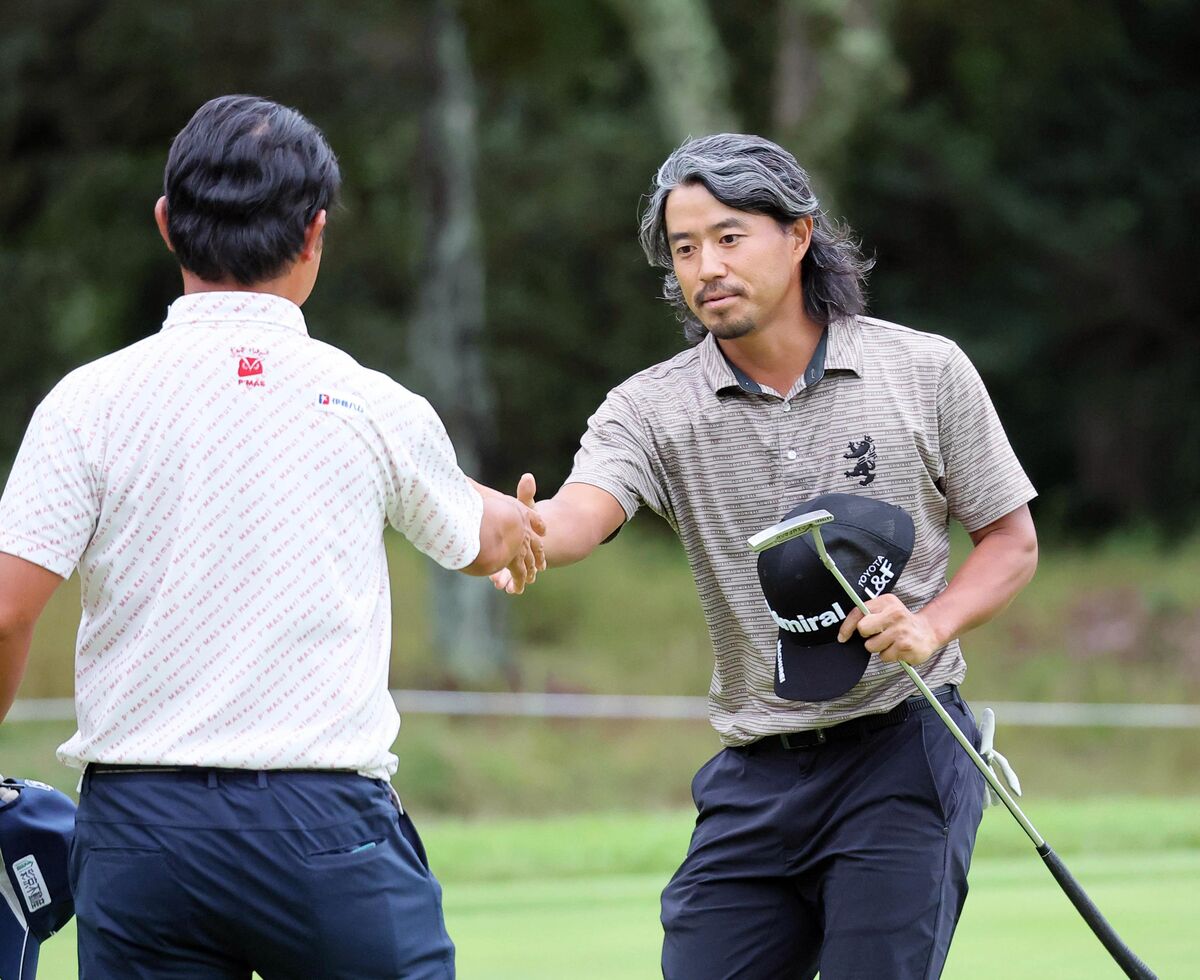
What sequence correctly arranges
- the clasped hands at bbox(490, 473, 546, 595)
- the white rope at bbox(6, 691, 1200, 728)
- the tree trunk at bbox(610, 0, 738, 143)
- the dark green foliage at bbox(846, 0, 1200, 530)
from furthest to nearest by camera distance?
the dark green foliage at bbox(846, 0, 1200, 530) → the tree trunk at bbox(610, 0, 738, 143) → the white rope at bbox(6, 691, 1200, 728) → the clasped hands at bbox(490, 473, 546, 595)

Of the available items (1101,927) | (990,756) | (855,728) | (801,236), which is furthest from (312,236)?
(1101,927)

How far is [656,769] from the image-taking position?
1361 centimetres

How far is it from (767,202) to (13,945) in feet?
5.97

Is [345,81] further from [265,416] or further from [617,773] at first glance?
[265,416]

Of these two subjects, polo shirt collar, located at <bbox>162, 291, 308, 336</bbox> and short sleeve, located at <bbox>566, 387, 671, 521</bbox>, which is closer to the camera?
polo shirt collar, located at <bbox>162, 291, 308, 336</bbox>

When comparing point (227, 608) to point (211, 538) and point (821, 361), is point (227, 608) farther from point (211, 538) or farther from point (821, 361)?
point (821, 361)

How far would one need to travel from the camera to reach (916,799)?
3.42 m

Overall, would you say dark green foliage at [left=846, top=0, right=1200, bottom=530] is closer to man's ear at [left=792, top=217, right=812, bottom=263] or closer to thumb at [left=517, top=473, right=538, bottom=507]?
man's ear at [left=792, top=217, right=812, bottom=263]

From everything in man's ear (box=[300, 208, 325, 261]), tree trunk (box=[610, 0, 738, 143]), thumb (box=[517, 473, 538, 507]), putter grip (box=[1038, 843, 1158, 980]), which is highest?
tree trunk (box=[610, 0, 738, 143])

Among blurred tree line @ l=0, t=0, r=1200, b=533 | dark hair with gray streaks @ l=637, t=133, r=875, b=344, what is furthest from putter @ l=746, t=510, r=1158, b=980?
blurred tree line @ l=0, t=0, r=1200, b=533

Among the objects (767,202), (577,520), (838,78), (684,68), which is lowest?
(577,520)

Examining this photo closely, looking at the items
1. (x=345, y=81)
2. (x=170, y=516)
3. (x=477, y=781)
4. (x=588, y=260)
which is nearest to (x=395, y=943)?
(x=170, y=516)

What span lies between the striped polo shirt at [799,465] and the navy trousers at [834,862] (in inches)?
3.4

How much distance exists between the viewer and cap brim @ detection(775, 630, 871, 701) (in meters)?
3.34
